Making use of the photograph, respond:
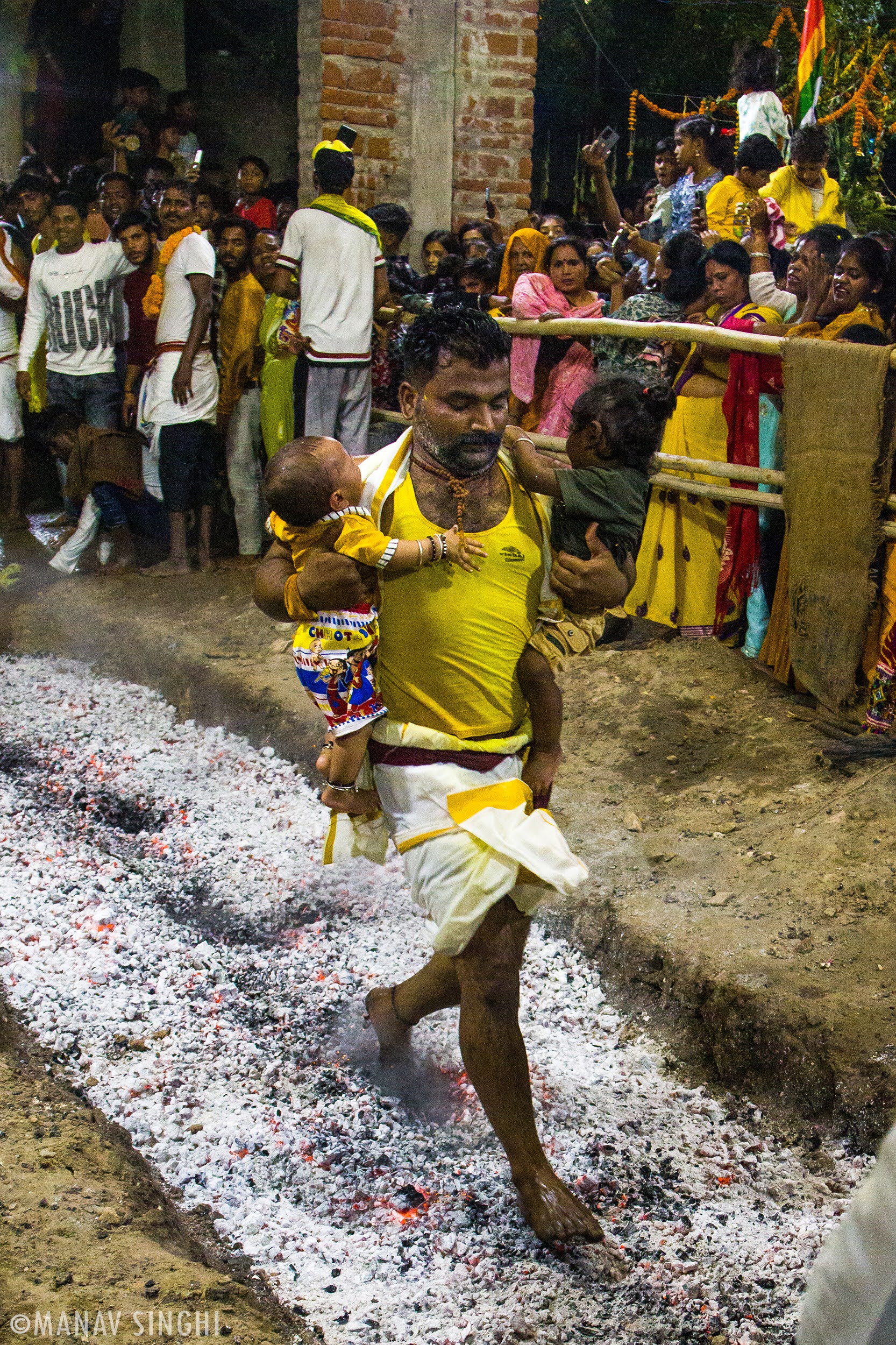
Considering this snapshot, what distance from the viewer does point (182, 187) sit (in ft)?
24.2

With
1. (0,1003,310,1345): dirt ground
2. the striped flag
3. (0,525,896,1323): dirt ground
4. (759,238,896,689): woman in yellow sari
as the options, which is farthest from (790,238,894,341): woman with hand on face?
(0,1003,310,1345): dirt ground

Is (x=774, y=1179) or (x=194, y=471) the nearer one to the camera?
(x=774, y=1179)

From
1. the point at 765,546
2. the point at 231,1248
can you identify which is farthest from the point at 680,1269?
the point at 765,546

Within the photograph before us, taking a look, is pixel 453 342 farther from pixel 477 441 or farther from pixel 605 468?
pixel 605 468

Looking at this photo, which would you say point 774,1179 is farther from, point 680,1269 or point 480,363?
point 480,363

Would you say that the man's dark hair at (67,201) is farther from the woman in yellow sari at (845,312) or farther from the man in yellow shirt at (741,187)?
the woman in yellow sari at (845,312)

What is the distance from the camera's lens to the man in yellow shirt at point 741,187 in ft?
22.0

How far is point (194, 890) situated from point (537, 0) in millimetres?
7091

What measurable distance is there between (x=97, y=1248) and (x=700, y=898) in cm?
232

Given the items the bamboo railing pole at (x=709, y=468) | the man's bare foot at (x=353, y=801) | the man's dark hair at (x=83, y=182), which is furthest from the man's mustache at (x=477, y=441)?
the man's dark hair at (x=83, y=182)

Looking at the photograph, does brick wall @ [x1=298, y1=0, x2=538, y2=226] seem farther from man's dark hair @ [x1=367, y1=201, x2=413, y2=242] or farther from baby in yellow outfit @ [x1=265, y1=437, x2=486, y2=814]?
baby in yellow outfit @ [x1=265, y1=437, x2=486, y2=814]

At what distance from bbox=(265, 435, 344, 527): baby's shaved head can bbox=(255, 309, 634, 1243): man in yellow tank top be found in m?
0.11

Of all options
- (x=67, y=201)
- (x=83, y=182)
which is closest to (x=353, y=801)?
(x=67, y=201)

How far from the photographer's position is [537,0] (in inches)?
340
